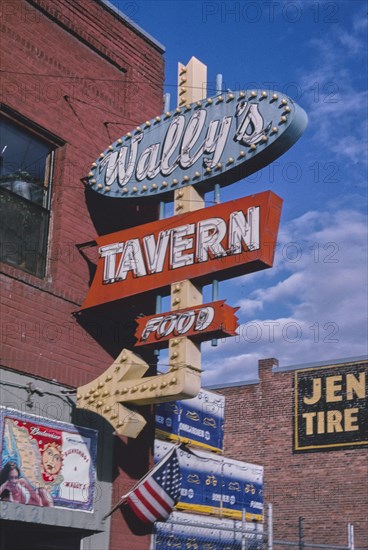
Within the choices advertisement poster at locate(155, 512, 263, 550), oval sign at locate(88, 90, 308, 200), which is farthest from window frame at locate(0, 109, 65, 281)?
advertisement poster at locate(155, 512, 263, 550)

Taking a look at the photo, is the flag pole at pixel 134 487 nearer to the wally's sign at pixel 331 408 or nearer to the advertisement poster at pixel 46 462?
the advertisement poster at pixel 46 462

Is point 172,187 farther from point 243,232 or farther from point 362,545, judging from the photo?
point 362,545

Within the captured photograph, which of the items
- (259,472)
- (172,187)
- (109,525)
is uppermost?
(172,187)

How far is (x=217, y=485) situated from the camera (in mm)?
15953

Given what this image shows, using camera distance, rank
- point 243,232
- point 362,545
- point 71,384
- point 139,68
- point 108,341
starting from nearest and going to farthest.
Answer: point 243,232 < point 71,384 < point 108,341 < point 139,68 < point 362,545

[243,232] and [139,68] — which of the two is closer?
[243,232]

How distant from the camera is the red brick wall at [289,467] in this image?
28109 mm

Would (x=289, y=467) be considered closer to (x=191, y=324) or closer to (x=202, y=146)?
(x=202, y=146)

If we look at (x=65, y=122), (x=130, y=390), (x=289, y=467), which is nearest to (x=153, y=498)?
(x=130, y=390)

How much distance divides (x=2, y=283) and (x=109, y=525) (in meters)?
3.90

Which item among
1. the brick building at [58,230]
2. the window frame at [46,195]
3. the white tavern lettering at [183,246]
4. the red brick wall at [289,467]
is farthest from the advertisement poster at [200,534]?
the red brick wall at [289,467]

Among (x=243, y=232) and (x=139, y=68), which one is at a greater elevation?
(x=139, y=68)

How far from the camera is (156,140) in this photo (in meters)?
13.1

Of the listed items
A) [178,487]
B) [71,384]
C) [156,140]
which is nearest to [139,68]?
[156,140]
